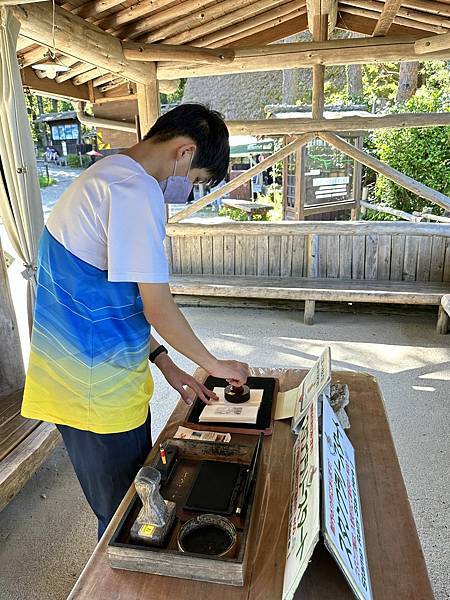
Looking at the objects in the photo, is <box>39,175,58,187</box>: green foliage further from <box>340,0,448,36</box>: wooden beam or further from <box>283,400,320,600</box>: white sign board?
<box>283,400,320,600</box>: white sign board

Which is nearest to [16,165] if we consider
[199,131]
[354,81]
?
[199,131]

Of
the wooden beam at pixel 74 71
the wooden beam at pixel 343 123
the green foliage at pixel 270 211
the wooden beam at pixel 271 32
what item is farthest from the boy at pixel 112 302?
the green foliage at pixel 270 211

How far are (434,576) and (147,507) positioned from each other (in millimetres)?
1579

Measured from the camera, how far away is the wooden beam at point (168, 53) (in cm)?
380

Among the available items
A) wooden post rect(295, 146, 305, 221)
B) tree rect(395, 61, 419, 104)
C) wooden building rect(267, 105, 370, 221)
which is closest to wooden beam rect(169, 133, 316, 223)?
wooden post rect(295, 146, 305, 221)

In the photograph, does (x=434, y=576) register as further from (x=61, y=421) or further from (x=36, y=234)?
(x=36, y=234)

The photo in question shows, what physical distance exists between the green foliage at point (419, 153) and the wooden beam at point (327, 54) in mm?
3008

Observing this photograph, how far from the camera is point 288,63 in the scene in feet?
14.0

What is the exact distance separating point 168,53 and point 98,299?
3.33 m

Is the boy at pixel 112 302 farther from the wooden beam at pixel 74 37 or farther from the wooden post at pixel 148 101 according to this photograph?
the wooden post at pixel 148 101

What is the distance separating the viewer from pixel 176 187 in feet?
4.60

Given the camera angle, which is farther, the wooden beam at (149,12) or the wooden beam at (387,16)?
the wooden beam at (387,16)

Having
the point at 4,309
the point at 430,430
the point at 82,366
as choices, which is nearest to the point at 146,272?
the point at 82,366

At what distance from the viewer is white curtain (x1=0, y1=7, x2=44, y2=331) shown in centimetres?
241
